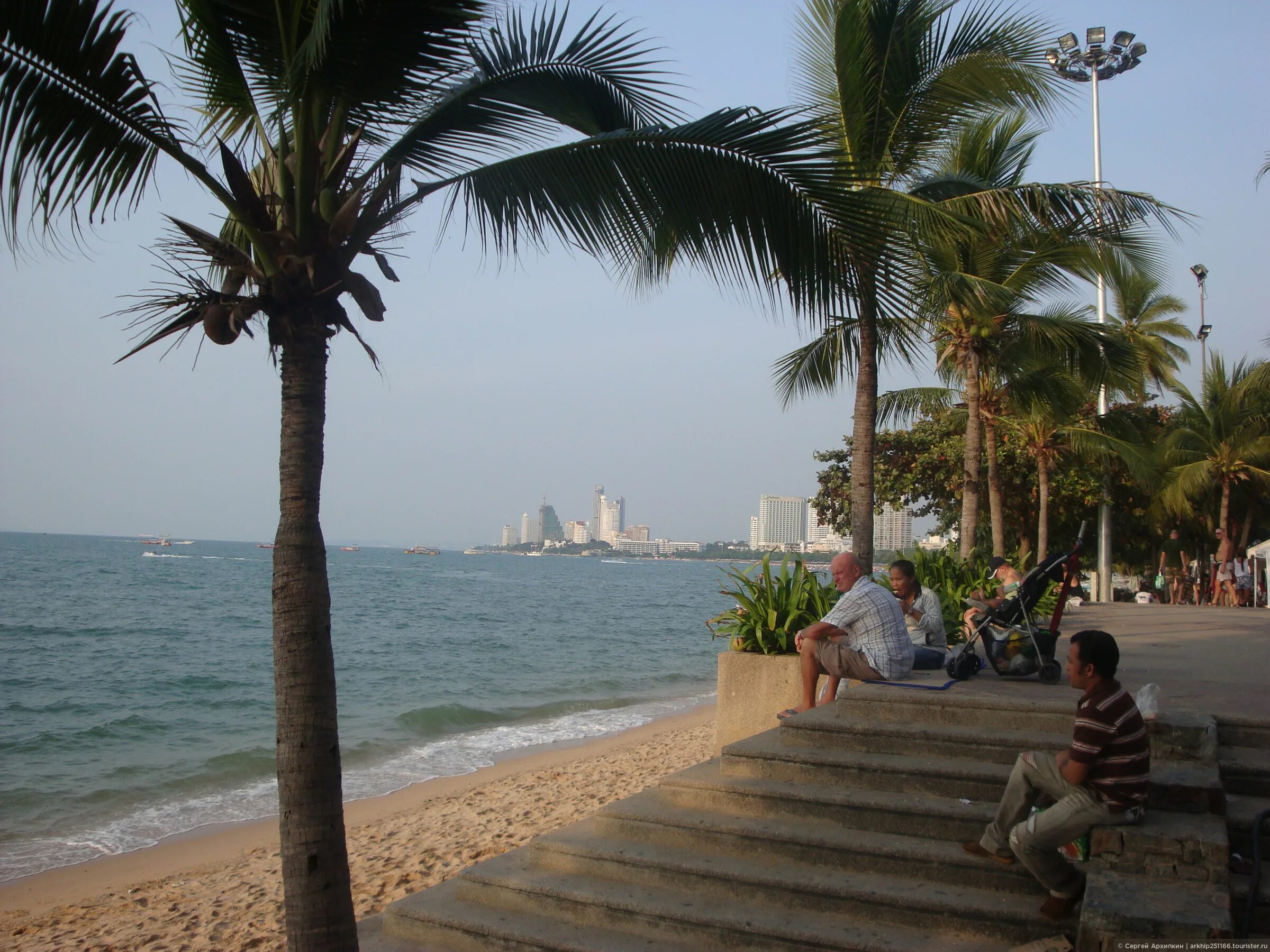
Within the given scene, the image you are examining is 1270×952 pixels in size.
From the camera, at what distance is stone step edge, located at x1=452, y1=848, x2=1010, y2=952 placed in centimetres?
398

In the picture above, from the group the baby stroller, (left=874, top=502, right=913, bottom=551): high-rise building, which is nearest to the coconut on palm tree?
the baby stroller

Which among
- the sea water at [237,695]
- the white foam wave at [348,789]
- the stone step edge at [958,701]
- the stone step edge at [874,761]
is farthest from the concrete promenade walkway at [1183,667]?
the white foam wave at [348,789]

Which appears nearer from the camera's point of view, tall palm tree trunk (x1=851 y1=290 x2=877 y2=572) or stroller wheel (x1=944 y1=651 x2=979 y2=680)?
stroller wheel (x1=944 y1=651 x2=979 y2=680)

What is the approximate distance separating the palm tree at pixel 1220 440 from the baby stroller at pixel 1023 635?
2446 centimetres

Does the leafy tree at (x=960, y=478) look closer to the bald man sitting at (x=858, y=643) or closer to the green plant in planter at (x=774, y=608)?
the green plant in planter at (x=774, y=608)

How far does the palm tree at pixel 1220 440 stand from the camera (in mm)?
28781

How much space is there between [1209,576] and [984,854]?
3548 cm

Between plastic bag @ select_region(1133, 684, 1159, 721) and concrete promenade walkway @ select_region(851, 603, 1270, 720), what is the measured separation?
0.31m

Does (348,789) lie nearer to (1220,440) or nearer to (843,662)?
(843,662)

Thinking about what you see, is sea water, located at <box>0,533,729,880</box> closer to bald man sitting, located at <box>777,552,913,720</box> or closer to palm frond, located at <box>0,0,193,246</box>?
bald man sitting, located at <box>777,552,913,720</box>

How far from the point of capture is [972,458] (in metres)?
15.2

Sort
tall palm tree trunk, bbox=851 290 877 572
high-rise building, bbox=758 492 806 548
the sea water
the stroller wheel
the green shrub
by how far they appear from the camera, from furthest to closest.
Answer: high-rise building, bbox=758 492 806 548 → the sea water → the green shrub → tall palm tree trunk, bbox=851 290 877 572 → the stroller wheel

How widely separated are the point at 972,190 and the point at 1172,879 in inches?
339

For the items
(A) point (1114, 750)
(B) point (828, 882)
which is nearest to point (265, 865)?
(B) point (828, 882)
